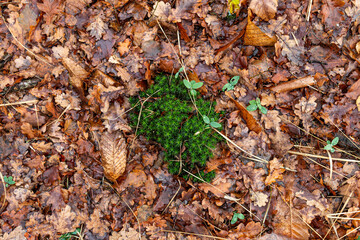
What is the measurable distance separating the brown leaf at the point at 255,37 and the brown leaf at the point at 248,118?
875 mm

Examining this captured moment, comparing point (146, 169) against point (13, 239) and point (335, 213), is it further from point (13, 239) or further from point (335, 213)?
point (335, 213)

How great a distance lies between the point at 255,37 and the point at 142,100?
6.25 feet

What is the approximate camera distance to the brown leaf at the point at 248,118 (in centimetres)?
333

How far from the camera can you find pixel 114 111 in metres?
3.44

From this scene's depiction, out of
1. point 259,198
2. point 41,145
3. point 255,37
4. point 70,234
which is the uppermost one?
point 255,37

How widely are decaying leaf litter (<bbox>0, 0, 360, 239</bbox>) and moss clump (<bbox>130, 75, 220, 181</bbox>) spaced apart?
174mm

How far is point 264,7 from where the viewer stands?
11.1 feet

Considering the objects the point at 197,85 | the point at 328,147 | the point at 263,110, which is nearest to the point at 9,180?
the point at 197,85

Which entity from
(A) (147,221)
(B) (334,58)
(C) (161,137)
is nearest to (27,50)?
(C) (161,137)

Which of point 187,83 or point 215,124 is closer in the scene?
point 215,124

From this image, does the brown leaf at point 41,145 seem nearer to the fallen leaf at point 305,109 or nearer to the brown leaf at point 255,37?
the brown leaf at point 255,37

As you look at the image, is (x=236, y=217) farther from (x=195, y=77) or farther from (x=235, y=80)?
(x=195, y=77)

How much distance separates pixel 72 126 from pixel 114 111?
679mm

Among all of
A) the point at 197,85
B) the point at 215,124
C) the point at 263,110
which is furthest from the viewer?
the point at 263,110
